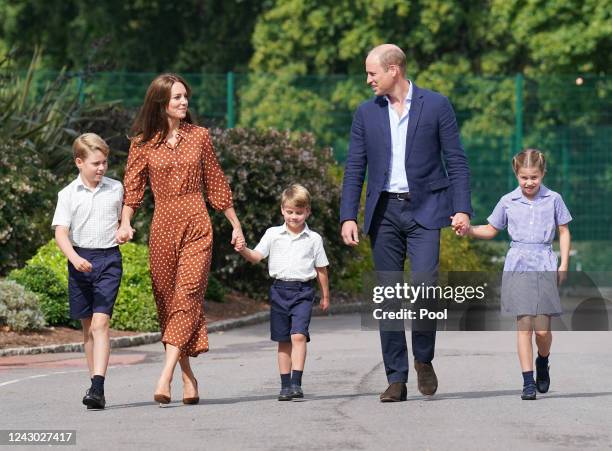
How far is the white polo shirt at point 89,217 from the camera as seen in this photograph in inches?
383

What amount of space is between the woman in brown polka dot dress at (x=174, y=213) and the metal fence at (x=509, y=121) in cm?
1264

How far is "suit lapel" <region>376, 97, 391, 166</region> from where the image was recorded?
9.81m

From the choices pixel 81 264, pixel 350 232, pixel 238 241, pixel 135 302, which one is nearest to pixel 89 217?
pixel 81 264

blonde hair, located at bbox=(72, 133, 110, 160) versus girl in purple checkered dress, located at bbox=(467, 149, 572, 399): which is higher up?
blonde hair, located at bbox=(72, 133, 110, 160)

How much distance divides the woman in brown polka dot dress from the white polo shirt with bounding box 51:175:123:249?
9cm

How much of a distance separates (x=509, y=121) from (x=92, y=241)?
47.8ft

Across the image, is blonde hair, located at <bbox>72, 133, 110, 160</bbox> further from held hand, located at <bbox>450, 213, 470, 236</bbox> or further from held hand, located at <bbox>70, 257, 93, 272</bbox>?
held hand, located at <bbox>450, 213, 470, 236</bbox>

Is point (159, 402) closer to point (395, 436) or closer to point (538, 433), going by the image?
point (395, 436)

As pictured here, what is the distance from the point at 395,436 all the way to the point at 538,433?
0.76 metres

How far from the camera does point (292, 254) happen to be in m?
10.2

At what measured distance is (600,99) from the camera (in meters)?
22.6

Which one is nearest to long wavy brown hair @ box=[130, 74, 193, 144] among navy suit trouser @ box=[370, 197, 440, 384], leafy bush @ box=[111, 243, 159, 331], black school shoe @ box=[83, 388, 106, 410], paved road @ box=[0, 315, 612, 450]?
navy suit trouser @ box=[370, 197, 440, 384]

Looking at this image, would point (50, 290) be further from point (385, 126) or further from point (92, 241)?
point (385, 126)

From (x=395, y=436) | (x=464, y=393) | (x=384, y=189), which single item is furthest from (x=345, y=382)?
(x=395, y=436)
